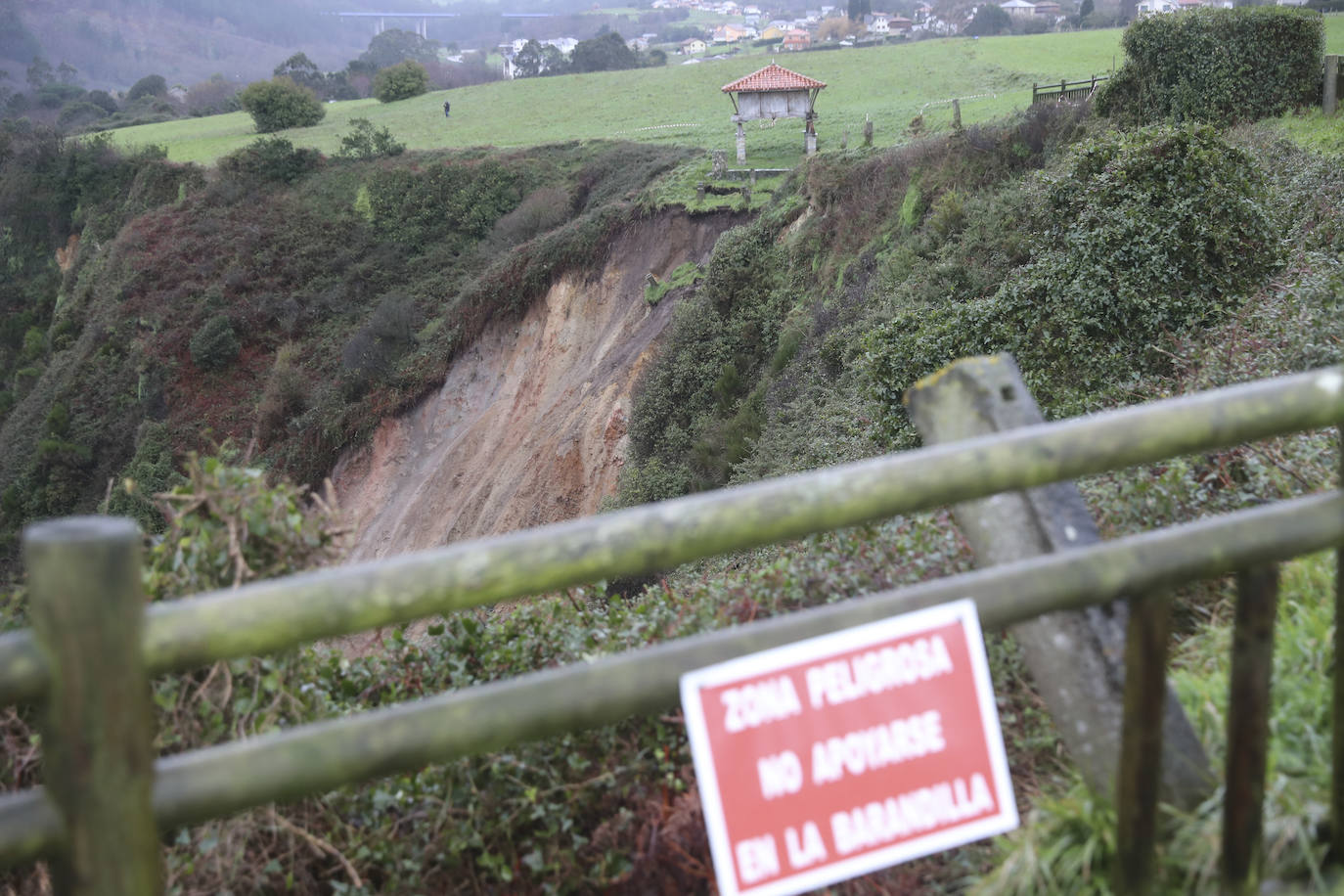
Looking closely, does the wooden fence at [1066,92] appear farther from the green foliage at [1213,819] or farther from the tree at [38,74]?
the tree at [38,74]

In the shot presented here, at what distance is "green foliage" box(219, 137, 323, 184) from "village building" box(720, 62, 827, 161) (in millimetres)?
21134

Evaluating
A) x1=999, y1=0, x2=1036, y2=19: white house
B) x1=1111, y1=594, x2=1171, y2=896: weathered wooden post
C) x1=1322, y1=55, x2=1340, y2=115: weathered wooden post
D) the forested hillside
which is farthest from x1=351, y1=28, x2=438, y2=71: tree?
x1=1111, y1=594, x2=1171, y2=896: weathered wooden post

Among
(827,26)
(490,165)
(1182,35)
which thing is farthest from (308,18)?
(1182,35)

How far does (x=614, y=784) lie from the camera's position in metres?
3.45

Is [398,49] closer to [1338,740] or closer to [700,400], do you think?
A: [700,400]

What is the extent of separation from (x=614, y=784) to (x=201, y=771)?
1971 millimetres

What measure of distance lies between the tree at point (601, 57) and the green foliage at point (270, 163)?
3628 cm

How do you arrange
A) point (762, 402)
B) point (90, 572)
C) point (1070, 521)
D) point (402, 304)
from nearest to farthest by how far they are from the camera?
point (90, 572) → point (1070, 521) → point (762, 402) → point (402, 304)

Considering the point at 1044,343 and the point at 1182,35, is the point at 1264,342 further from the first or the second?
the point at 1182,35

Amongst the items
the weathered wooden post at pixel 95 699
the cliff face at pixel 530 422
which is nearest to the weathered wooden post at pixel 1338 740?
the weathered wooden post at pixel 95 699

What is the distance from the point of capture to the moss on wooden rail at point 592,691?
168 centimetres

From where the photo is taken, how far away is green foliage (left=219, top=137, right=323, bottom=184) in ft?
136

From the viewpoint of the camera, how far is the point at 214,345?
31.8 m

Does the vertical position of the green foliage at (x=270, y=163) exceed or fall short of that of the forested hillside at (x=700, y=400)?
it exceeds it
